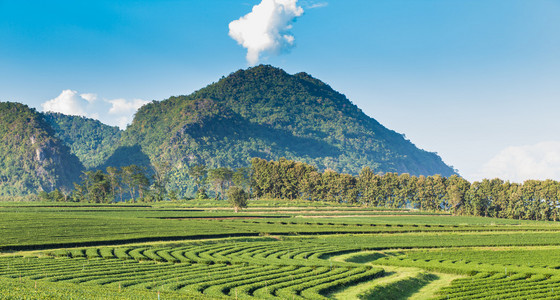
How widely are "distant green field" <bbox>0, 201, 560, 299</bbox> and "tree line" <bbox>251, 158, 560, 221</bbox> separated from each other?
7214cm

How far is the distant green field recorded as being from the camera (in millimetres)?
34938

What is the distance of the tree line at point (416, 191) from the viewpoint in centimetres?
14788

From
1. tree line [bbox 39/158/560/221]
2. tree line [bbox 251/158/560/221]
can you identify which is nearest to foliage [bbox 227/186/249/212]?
tree line [bbox 39/158/560/221]

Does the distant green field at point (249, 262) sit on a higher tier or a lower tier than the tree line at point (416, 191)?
lower

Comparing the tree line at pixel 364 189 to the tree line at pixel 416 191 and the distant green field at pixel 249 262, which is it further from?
the distant green field at pixel 249 262

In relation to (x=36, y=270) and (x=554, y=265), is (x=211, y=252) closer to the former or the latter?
(x=36, y=270)

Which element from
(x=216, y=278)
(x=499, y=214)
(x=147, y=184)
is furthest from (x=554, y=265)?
(x=147, y=184)

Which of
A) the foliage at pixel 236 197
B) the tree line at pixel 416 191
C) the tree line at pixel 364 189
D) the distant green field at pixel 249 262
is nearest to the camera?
the distant green field at pixel 249 262

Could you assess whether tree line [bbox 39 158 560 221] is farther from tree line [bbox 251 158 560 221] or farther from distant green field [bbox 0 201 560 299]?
distant green field [bbox 0 201 560 299]

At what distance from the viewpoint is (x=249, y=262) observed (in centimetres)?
4784

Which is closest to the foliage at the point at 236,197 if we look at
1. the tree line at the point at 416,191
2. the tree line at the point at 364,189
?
the tree line at the point at 364,189

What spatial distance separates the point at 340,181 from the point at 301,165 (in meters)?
17.7

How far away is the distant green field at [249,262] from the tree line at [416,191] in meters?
72.1

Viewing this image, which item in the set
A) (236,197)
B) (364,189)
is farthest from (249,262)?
(364,189)
